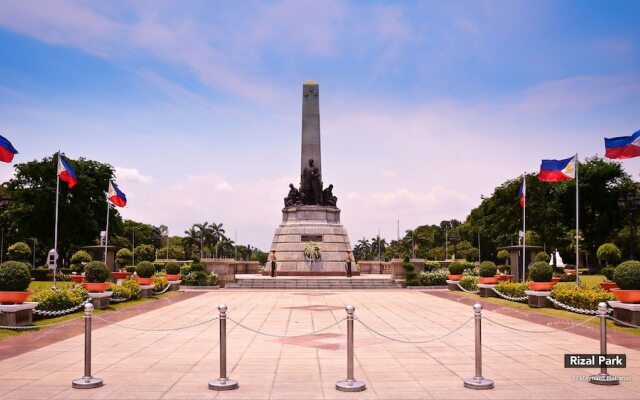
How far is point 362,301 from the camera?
94.8 ft

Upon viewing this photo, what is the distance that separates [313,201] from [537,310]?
97.4ft

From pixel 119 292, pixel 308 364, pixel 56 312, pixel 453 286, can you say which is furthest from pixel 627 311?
pixel 453 286

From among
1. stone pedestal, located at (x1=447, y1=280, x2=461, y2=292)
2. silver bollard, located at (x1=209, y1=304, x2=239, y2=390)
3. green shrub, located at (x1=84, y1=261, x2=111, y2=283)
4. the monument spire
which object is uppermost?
the monument spire

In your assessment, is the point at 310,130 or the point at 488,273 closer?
the point at 488,273

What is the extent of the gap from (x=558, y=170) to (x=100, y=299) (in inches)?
808

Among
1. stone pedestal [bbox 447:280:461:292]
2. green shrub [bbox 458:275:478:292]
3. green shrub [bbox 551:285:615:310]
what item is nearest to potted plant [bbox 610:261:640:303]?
green shrub [bbox 551:285:615:310]

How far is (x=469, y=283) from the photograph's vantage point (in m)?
35.6

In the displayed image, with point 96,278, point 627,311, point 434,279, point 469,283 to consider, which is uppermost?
point 96,278

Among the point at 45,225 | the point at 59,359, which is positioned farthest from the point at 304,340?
the point at 45,225

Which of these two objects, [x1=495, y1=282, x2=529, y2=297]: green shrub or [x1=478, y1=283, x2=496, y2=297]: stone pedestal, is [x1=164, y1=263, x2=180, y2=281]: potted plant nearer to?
[x1=478, y1=283, x2=496, y2=297]: stone pedestal

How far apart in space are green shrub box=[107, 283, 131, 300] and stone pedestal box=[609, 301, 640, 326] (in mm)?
18940

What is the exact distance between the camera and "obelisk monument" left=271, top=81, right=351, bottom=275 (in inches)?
1895

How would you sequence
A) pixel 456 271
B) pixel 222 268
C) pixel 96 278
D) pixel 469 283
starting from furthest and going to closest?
pixel 222 268 → pixel 456 271 → pixel 469 283 → pixel 96 278

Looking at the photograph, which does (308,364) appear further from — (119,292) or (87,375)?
(119,292)
